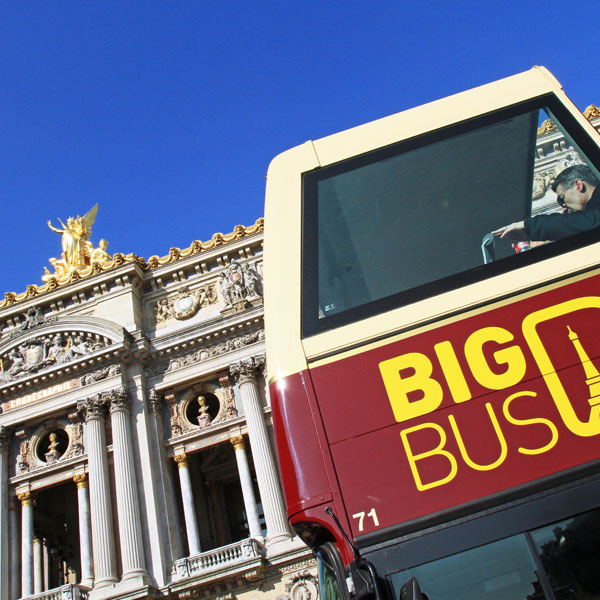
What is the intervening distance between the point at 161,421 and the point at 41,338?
5194 millimetres

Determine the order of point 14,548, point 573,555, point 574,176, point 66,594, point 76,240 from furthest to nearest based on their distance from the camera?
point 76,240
point 14,548
point 66,594
point 574,176
point 573,555

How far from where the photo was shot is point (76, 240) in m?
25.6

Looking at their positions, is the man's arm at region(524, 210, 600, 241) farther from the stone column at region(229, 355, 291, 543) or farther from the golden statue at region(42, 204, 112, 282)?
the golden statue at region(42, 204, 112, 282)

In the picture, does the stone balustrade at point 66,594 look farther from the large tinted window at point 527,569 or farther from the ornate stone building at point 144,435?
the large tinted window at point 527,569

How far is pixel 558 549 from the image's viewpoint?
2.93 metres

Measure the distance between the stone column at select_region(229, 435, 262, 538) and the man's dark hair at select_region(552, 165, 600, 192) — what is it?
53.9ft

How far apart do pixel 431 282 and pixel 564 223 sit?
3.01 ft

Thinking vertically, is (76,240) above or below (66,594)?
above

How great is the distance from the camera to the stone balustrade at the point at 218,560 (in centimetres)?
1755

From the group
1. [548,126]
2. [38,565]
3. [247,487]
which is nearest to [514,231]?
[548,126]

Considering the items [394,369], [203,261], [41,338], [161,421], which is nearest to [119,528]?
[161,421]

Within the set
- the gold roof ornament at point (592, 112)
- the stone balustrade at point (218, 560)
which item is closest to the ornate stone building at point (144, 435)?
the stone balustrade at point (218, 560)

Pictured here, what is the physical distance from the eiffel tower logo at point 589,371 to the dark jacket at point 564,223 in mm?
694

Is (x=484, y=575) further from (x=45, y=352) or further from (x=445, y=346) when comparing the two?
(x=45, y=352)
